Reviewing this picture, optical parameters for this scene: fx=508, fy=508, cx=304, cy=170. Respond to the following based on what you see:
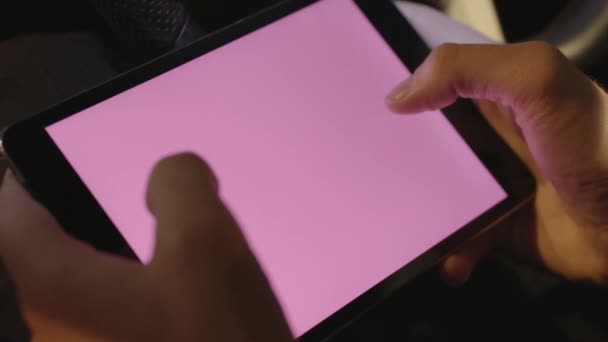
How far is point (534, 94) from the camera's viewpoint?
47 cm

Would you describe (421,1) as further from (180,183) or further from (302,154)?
(180,183)

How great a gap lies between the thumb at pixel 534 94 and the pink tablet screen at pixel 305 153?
0.03 meters

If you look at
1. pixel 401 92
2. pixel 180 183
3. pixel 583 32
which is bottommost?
pixel 583 32

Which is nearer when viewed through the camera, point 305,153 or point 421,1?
point 305,153

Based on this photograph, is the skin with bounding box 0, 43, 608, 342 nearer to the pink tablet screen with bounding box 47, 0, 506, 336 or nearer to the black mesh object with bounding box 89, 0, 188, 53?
the pink tablet screen with bounding box 47, 0, 506, 336

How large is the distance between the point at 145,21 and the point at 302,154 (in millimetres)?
216

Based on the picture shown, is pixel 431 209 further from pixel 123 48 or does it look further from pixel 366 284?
pixel 123 48

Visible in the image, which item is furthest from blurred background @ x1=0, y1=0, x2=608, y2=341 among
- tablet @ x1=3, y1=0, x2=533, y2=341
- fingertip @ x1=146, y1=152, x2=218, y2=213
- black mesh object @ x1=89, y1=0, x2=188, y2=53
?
fingertip @ x1=146, y1=152, x2=218, y2=213

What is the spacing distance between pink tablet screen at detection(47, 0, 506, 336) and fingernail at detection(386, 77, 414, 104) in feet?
0.04

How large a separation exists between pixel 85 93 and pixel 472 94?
35 centimetres

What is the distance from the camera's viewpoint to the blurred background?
0.53 meters

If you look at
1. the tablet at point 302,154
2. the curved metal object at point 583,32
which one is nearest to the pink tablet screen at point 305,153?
the tablet at point 302,154

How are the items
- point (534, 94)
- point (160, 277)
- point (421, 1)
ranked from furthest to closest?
point (421, 1), point (534, 94), point (160, 277)

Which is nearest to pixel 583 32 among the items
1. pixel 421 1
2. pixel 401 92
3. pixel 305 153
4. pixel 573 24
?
pixel 573 24
